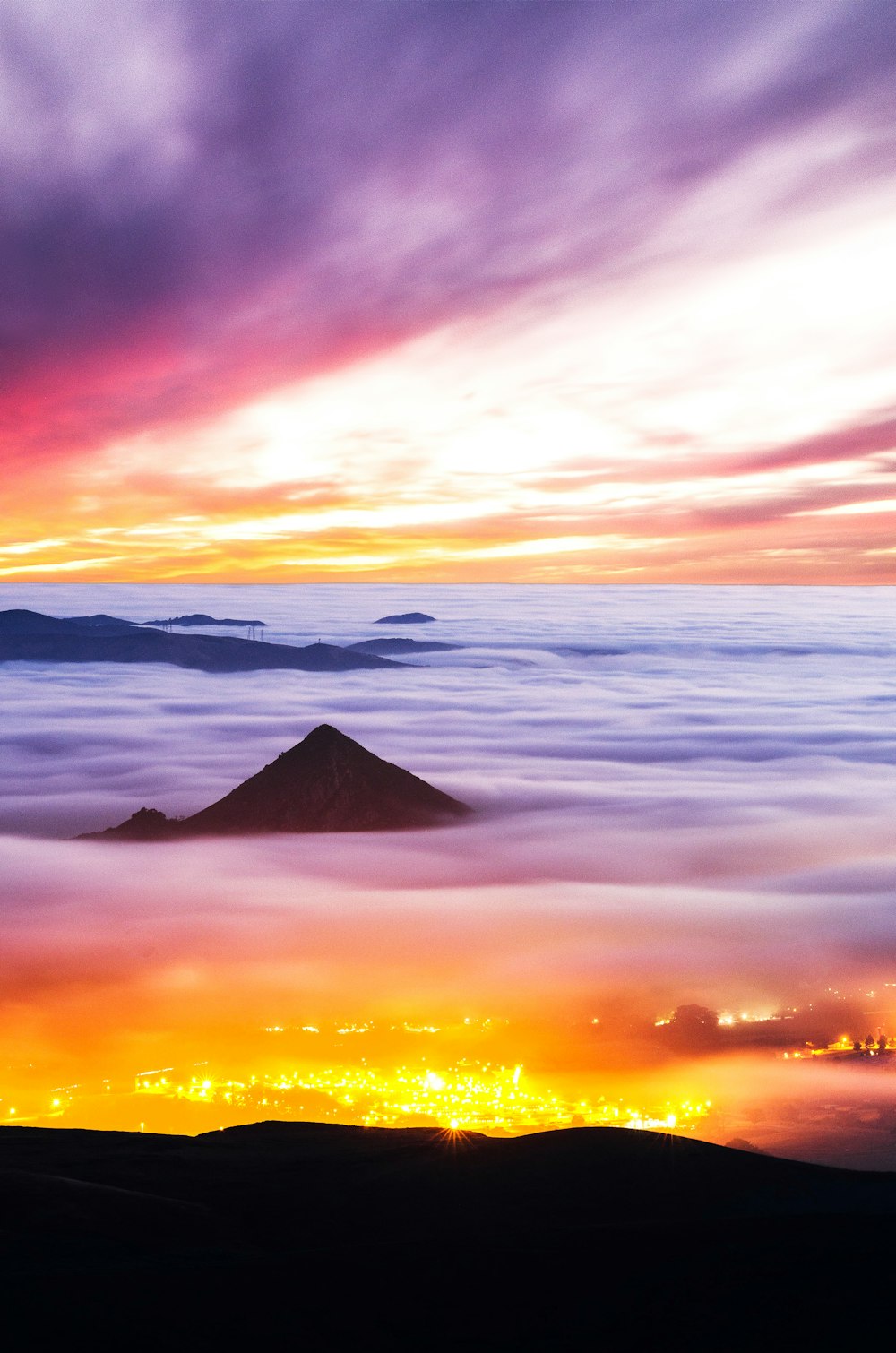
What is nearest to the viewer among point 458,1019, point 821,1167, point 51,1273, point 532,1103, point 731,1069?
point 51,1273

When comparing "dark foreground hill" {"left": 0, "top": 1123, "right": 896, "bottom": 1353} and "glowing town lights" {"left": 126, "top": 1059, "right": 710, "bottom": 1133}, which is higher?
"dark foreground hill" {"left": 0, "top": 1123, "right": 896, "bottom": 1353}

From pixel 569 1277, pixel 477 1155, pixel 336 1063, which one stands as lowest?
pixel 336 1063

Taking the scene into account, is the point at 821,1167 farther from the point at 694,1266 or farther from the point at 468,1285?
the point at 468,1285

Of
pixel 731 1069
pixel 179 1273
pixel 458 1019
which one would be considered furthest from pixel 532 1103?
pixel 179 1273

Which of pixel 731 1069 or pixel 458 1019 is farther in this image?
pixel 458 1019

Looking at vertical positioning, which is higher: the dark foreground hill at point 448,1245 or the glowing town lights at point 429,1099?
the dark foreground hill at point 448,1245

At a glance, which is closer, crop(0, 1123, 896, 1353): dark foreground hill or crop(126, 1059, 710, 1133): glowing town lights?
crop(0, 1123, 896, 1353): dark foreground hill

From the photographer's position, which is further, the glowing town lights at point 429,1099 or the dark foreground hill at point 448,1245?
the glowing town lights at point 429,1099

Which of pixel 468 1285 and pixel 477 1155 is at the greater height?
pixel 468 1285
